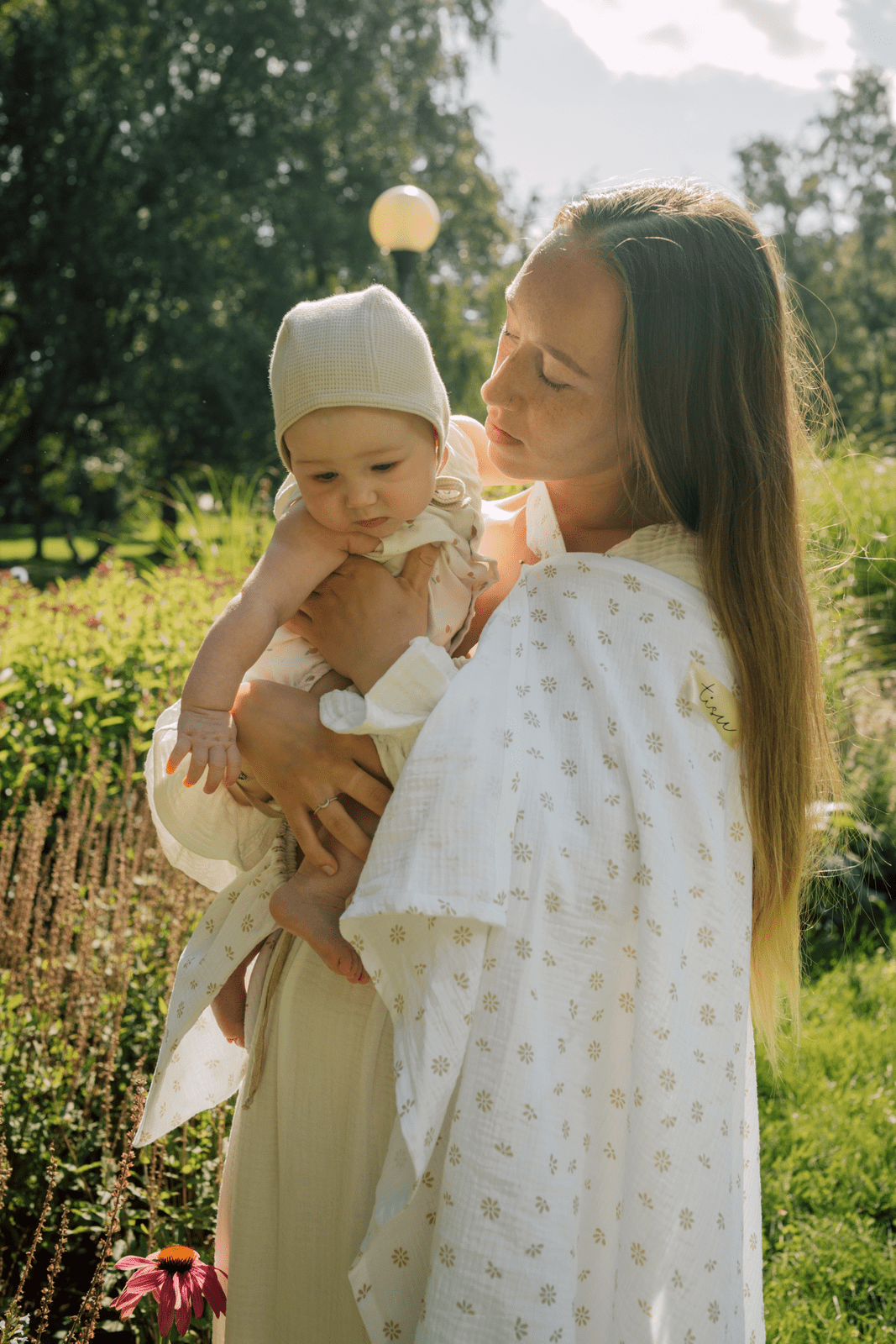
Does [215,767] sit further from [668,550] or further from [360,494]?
[668,550]

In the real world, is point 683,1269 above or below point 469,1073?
below

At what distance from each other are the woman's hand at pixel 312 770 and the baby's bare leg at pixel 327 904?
20 millimetres

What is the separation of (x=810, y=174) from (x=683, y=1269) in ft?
123

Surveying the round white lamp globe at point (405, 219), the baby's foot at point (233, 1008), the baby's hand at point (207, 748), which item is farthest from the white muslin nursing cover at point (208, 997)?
the round white lamp globe at point (405, 219)

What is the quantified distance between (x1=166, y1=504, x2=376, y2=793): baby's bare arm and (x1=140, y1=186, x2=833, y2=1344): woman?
0.07 m

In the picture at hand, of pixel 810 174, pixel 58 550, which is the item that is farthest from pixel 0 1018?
pixel 810 174

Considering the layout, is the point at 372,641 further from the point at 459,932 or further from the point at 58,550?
the point at 58,550

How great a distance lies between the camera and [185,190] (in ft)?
56.1

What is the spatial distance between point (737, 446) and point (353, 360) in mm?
608

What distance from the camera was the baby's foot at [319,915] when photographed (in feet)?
4.35

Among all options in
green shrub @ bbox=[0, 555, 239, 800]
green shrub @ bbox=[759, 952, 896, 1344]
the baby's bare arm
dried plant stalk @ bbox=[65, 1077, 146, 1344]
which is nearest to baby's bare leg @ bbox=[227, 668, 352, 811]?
the baby's bare arm

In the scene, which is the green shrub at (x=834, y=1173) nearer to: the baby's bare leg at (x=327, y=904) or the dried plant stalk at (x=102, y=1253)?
the dried plant stalk at (x=102, y=1253)

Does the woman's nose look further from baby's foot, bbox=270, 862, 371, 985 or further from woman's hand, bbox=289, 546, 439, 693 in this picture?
baby's foot, bbox=270, 862, 371, 985

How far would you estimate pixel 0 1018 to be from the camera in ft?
8.65
